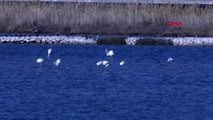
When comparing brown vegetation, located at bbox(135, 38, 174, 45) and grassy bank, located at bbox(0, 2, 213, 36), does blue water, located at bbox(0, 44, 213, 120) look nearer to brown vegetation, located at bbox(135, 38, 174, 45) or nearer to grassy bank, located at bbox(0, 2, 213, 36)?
brown vegetation, located at bbox(135, 38, 174, 45)

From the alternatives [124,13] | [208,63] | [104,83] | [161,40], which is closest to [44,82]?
[104,83]

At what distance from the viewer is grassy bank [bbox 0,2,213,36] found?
5344cm

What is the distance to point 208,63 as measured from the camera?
41.3 meters

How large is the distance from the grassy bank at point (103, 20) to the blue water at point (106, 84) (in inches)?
235

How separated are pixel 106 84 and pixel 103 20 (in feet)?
69.3

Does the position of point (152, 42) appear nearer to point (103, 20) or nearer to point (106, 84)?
point (103, 20)

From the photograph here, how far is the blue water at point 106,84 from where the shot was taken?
26.3 meters

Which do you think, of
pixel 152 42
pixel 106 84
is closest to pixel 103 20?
pixel 152 42

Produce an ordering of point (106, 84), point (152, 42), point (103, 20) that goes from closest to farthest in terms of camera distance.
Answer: point (106, 84), point (152, 42), point (103, 20)

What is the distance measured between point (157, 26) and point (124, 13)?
1.57 m

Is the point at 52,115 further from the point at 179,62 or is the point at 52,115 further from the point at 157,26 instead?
the point at 157,26

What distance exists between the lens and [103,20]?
5353 centimetres

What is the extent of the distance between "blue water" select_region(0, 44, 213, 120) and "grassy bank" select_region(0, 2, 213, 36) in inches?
235

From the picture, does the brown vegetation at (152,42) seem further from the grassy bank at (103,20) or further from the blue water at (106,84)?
the grassy bank at (103,20)
